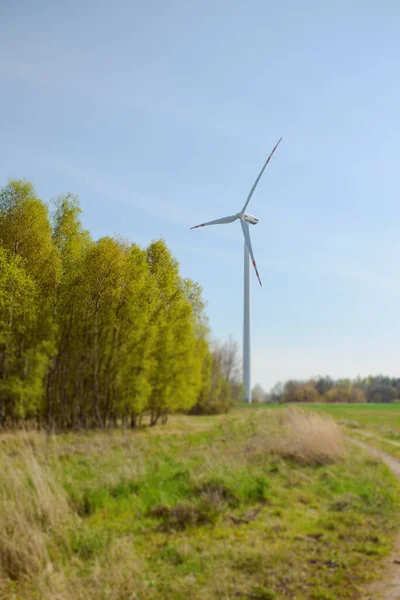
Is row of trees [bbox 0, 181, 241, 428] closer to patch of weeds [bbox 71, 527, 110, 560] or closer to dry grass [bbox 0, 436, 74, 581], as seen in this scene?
dry grass [bbox 0, 436, 74, 581]

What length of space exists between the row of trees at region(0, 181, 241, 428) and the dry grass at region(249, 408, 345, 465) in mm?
23066

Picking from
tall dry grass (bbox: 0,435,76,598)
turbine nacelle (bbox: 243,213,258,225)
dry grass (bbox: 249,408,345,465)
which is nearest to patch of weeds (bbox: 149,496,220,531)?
tall dry grass (bbox: 0,435,76,598)

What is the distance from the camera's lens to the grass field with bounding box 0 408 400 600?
1025 centimetres

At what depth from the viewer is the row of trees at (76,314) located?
10.3 feet

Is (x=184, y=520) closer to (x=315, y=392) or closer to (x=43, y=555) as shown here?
(x=315, y=392)

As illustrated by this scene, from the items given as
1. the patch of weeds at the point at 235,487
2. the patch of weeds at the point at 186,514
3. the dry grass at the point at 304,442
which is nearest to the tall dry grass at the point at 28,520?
the patch of weeds at the point at 186,514

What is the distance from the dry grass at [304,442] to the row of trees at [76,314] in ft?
75.7

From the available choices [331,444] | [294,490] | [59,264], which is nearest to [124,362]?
[59,264]

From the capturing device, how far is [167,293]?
346cm

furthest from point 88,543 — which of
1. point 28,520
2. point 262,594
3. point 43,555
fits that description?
point 262,594

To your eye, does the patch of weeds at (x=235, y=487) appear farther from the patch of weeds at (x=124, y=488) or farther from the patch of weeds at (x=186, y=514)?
the patch of weeds at (x=124, y=488)

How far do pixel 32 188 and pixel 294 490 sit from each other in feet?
64.6

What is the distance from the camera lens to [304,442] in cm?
2675

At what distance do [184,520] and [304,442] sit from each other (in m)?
11.6
